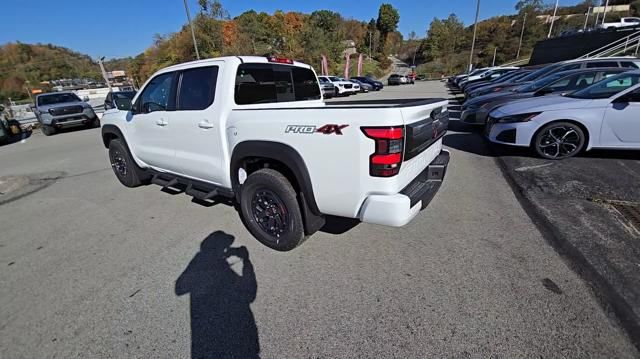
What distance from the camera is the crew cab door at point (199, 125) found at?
10.2 feet

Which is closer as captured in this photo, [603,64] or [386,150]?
[386,150]

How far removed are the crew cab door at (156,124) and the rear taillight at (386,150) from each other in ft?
9.01

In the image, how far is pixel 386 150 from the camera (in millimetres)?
2111

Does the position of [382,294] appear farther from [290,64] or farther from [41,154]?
[41,154]

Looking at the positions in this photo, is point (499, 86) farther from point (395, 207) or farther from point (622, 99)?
point (395, 207)

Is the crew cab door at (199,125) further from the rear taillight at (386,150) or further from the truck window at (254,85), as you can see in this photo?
the rear taillight at (386,150)

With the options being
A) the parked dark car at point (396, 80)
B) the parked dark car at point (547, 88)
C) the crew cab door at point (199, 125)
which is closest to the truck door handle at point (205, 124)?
the crew cab door at point (199, 125)

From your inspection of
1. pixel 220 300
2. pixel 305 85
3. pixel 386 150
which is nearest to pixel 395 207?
pixel 386 150

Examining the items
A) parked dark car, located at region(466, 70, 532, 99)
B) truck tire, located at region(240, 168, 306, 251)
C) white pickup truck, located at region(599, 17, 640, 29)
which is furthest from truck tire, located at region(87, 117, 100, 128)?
white pickup truck, located at region(599, 17, 640, 29)

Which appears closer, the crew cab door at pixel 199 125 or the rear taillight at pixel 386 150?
the rear taillight at pixel 386 150

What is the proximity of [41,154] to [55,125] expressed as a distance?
433cm

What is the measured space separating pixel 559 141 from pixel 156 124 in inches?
257

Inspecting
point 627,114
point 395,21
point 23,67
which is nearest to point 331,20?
point 395,21

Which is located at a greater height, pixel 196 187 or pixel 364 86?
pixel 364 86
